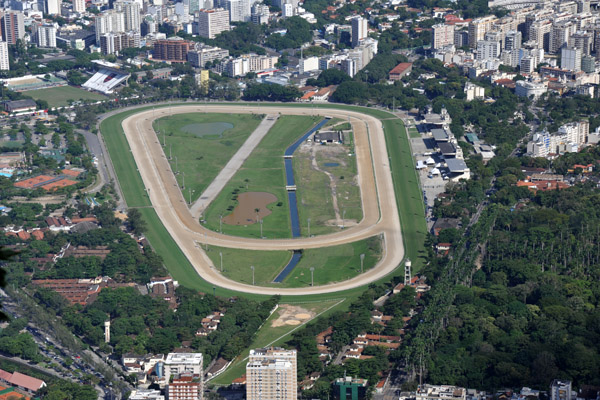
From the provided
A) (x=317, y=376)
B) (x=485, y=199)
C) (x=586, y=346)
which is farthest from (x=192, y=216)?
(x=586, y=346)

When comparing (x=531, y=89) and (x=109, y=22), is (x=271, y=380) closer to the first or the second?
(x=531, y=89)

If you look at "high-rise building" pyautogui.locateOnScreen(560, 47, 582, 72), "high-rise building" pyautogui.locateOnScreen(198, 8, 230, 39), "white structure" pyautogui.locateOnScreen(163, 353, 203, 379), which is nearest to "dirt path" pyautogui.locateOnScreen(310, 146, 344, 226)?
"white structure" pyautogui.locateOnScreen(163, 353, 203, 379)

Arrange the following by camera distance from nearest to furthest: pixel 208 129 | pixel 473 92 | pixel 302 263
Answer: pixel 302 263, pixel 208 129, pixel 473 92

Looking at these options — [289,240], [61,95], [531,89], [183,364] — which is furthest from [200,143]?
[183,364]

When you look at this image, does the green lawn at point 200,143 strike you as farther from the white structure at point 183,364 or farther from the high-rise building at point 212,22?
the white structure at point 183,364

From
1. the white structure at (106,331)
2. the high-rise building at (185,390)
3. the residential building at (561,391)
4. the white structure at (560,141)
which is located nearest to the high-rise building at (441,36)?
the white structure at (560,141)

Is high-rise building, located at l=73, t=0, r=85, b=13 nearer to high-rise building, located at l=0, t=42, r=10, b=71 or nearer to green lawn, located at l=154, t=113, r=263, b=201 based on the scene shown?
high-rise building, located at l=0, t=42, r=10, b=71

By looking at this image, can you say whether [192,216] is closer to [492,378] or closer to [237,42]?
[492,378]
